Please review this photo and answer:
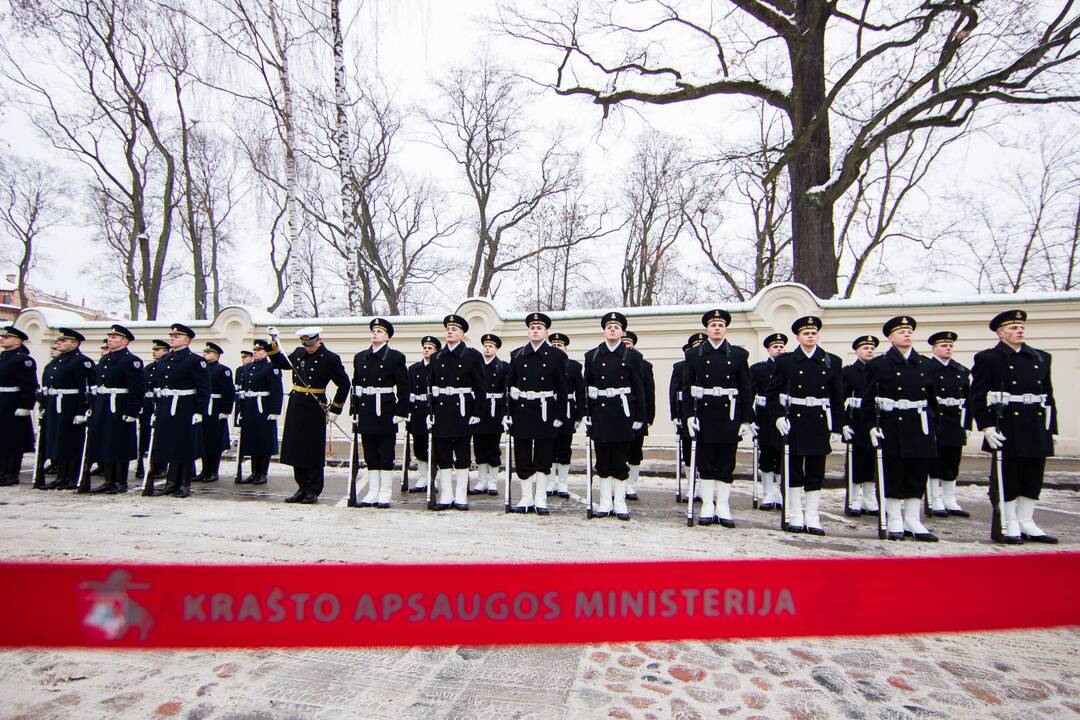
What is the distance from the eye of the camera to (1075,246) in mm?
23594

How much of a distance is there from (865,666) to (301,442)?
5922mm

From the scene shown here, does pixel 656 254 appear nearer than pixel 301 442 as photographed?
No

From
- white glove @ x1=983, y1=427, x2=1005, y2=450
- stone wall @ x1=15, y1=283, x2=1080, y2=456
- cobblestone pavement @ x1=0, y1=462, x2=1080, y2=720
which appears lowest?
cobblestone pavement @ x1=0, y1=462, x2=1080, y2=720

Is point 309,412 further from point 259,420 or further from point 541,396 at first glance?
point 541,396

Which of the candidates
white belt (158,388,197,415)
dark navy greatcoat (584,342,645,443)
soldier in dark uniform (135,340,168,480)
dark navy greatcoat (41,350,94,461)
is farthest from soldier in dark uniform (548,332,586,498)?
dark navy greatcoat (41,350,94,461)

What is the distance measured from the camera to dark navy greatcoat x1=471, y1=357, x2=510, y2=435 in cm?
707

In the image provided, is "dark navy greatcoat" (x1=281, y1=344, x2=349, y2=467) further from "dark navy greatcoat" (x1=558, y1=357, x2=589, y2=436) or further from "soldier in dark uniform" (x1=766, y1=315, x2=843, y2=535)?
"soldier in dark uniform" (x1=766, y1=315, x2=843, y2=535)

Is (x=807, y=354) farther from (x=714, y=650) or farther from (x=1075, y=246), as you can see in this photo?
(x=1075, y=246)

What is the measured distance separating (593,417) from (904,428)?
3.08m

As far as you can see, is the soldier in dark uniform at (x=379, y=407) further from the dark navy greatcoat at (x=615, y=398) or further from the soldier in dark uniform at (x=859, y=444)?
the soldier in dark uniform at (x=859, y=444)

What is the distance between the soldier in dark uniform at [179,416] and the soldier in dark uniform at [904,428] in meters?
7.91

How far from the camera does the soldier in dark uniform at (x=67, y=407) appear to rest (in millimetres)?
7543

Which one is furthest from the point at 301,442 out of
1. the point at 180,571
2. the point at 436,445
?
the point at 180,571

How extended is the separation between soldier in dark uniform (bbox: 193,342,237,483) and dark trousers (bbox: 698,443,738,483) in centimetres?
697
